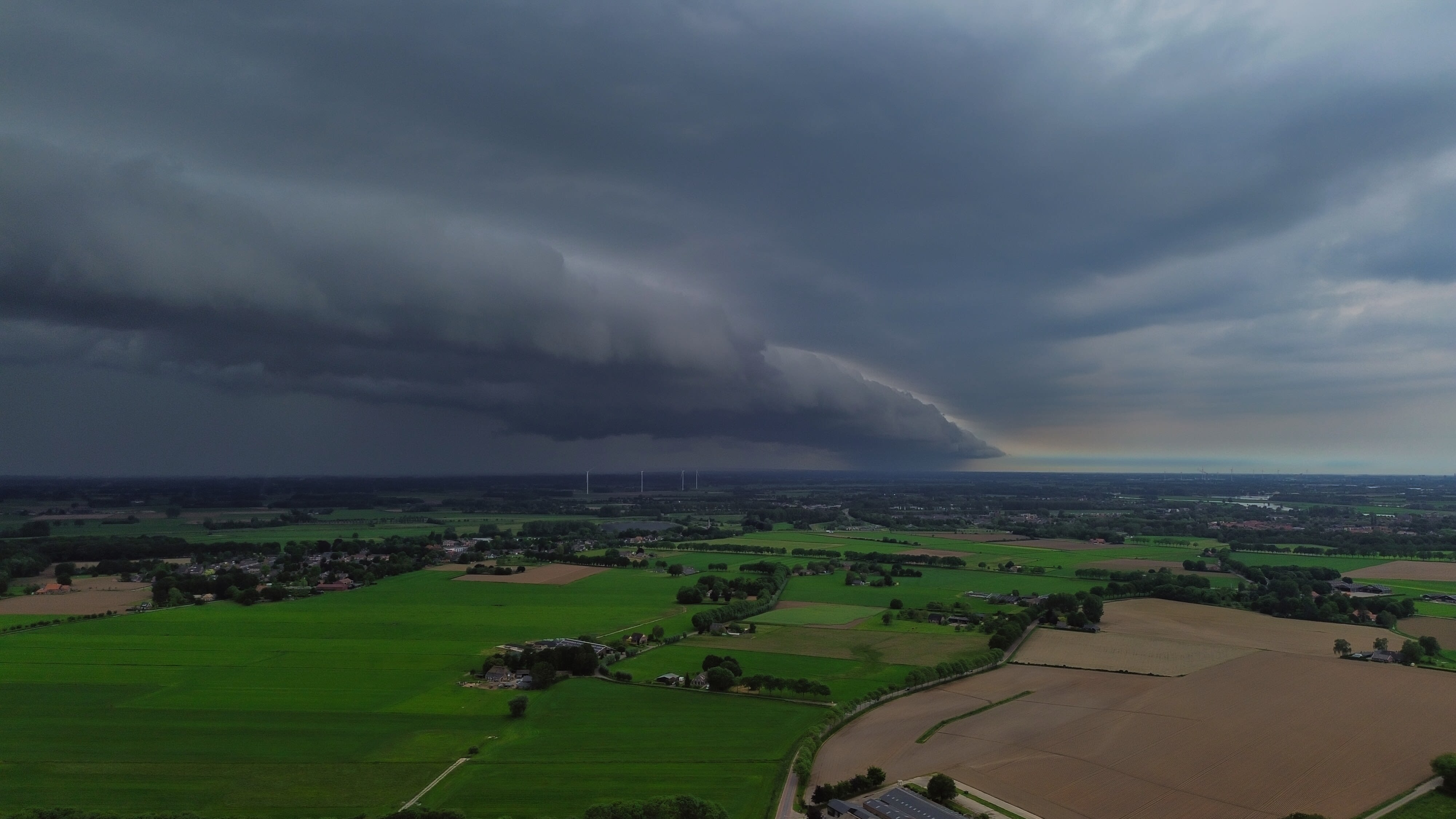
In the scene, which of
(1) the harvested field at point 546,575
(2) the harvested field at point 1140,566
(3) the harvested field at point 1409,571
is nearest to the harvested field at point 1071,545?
(2) the harvested field at point 1140,566

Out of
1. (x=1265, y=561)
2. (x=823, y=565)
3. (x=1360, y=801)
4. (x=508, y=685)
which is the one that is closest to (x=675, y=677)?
(x=508, y=685)

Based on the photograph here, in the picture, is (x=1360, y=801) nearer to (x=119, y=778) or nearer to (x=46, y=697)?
(x=119, y=778)

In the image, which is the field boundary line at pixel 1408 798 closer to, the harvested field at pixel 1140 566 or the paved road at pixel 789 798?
the paved road at pixel 789 798

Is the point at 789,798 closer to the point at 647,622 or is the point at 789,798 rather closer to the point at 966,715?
the point at 966,715

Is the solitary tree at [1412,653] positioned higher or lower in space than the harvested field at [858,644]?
higher

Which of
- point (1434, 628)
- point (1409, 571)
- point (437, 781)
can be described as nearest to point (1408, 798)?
point (437, 781)

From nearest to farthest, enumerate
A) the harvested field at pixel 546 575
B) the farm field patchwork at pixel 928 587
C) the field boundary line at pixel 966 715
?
1. the field boundary line at pixel 966 715
2. the farm field patchwork at pixel 928 587
3. the harvested field at pixel 546 575
